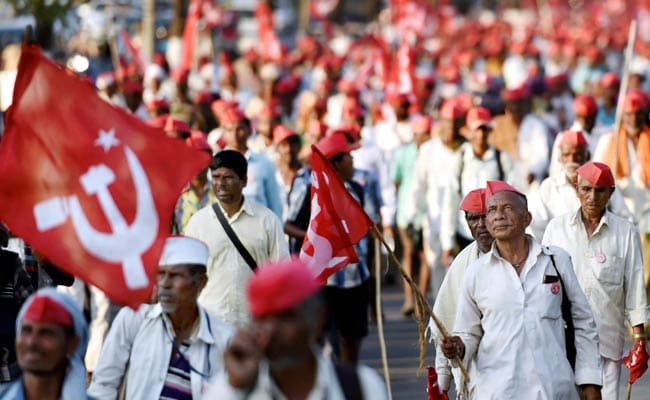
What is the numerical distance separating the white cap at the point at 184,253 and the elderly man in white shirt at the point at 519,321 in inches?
56.9

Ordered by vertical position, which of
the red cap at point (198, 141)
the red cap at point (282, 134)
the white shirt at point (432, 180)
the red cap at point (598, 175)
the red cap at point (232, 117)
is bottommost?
the red cap at point (598, 175)

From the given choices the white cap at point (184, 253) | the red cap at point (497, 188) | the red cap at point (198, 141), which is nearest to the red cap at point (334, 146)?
the red cap at point (198, 141)

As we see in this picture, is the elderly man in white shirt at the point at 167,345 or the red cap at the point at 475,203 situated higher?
the red cap at the point at 475,203

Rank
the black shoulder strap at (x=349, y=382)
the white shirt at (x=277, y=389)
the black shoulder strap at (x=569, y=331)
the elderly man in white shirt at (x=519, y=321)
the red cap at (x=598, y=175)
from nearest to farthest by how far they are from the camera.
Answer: the white shirt at (x=277, y=389) < the black shoulder strap at (x=349, y=382) < the elderly man in white shirt at (x=519, y=321) < the black shoulder strap at (x=569, y=331) < the red cap at (x=598, y=175)

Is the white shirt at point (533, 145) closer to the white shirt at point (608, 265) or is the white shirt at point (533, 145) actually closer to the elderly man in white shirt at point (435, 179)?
the elderly man in white shirt at point (435, 179)

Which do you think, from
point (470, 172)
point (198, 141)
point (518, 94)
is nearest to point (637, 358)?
point (198, 141)

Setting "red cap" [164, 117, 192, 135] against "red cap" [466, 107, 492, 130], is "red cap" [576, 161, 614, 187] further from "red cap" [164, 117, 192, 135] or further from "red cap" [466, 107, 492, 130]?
"red cap" [466, 107, 492, 130]

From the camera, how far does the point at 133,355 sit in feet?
23.2

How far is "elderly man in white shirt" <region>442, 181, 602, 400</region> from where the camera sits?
8336mm

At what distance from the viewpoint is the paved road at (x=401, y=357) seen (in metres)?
12.6

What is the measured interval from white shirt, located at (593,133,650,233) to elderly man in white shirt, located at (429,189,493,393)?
4679 millimetres

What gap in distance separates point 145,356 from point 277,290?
182 cm

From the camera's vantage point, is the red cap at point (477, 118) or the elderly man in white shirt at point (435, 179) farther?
the elderly man in white shirt at point (435, 179)

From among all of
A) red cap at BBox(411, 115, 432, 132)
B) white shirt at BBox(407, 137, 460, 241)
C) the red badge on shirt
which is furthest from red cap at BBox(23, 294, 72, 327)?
red cap at BBox(411, 115, 432, 132)
